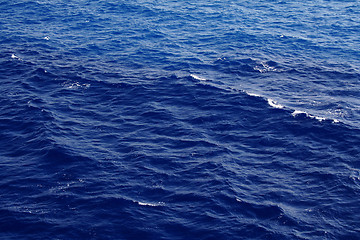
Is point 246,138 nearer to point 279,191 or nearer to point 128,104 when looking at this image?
point 279,191

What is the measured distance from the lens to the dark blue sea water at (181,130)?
55.2 meters

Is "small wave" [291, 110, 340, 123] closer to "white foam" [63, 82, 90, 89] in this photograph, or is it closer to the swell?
the swell

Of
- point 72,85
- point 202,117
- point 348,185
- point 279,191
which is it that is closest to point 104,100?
point 72,85

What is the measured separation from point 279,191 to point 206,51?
5995cm

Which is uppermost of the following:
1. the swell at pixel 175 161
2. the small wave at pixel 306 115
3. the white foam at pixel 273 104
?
the small wave at pixel 306 115

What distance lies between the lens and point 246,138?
72.6m

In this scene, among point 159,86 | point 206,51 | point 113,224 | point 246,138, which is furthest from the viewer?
point 206,51

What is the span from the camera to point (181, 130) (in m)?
75.2

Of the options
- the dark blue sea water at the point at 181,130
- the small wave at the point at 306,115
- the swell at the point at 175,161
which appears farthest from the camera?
the small wave at the point at 306,115

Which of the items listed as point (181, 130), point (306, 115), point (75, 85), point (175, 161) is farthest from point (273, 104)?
point (75, 85)

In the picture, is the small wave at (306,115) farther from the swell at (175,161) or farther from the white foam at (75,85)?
the white foam at (75,85)

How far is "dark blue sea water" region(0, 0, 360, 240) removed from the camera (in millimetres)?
55188

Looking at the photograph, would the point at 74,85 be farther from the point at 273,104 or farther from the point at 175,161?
the point at 273,104

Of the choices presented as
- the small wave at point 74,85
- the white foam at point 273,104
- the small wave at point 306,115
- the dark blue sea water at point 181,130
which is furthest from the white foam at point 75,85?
the small wave at point 306,115
